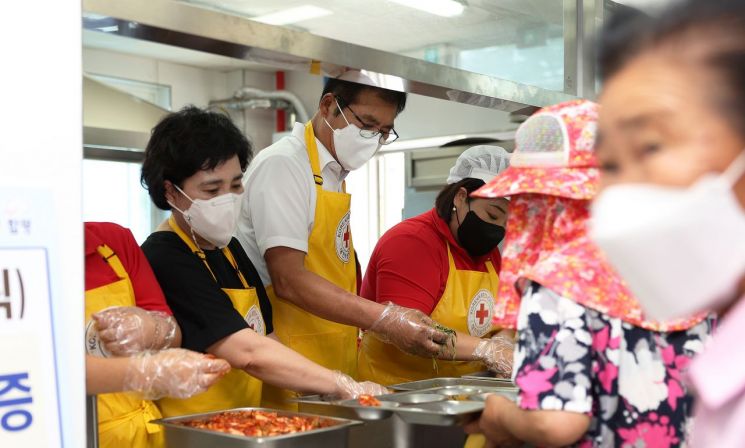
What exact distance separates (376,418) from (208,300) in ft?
1.77

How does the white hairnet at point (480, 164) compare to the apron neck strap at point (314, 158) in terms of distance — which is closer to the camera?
the apron neck strap at point (314, 158)

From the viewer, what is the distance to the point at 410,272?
8.82 ft

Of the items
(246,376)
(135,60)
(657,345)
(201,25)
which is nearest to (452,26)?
(201,25)

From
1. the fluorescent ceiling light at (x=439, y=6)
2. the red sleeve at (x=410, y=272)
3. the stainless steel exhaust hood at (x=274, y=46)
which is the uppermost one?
the fluorescent ceiling light at (x=439, y=6)

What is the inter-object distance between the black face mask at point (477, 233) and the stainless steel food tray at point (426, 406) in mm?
746

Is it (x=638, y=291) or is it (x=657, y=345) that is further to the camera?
(x=657, y=345)

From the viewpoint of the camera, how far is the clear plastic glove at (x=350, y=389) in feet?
6.63

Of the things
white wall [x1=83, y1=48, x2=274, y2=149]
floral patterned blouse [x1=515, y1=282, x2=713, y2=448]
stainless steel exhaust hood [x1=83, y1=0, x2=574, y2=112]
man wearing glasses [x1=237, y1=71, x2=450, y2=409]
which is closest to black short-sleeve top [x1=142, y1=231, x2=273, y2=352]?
man wearing glasses [x1=237, y1=71, x2=450, y2=409]

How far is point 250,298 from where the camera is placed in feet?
7.36

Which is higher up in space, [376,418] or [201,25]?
[201,25]

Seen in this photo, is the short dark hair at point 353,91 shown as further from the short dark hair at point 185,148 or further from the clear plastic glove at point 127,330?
the clear plastic glove at point 127,330

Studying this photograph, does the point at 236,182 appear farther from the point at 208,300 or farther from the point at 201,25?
the point at 201,25

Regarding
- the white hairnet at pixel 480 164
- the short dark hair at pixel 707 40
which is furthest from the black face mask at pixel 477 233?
the short dark hair at pixel 707 40

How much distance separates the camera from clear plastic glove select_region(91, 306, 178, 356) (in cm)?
170
